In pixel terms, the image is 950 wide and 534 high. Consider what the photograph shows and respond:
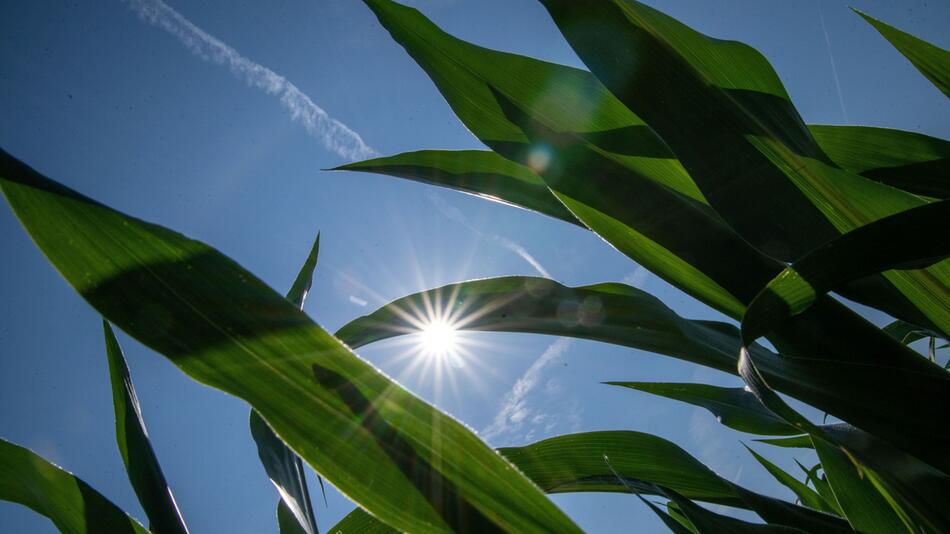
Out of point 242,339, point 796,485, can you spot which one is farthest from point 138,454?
point 796,485

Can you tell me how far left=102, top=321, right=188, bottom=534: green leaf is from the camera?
420 mm

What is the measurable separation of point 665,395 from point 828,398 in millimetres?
257

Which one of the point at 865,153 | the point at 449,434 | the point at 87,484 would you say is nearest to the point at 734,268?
the point at 865,153

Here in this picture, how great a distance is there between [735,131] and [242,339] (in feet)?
1.24

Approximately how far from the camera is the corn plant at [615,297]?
0.22m

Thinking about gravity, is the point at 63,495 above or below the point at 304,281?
below

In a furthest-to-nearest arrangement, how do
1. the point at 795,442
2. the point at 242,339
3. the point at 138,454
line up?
the point at 795,442, the point at 138,454, the point at 242,339

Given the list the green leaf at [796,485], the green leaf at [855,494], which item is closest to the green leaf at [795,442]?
the green leaf at [796,485]

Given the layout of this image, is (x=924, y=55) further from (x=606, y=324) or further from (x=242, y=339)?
(x=242, y=339)

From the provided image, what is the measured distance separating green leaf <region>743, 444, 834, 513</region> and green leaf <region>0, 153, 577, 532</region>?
2.46 ft

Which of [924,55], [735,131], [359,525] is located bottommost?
[359,525]

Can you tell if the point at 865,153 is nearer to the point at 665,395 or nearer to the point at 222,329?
the point at 665,395

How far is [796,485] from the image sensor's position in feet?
2.73

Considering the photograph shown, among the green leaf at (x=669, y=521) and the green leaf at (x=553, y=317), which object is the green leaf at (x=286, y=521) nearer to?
the green leaf at (x=553, y=317)
